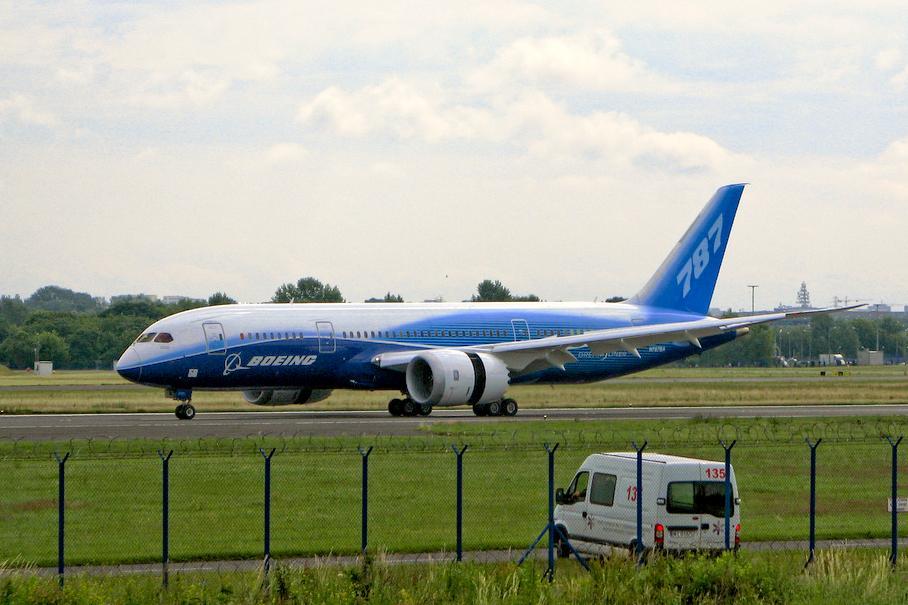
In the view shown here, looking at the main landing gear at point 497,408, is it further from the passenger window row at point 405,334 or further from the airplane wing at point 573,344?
the passenger window row at point 405,334

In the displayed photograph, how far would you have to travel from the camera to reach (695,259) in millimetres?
60656

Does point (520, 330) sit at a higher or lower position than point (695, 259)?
lower

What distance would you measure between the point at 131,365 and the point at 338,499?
21650 mm

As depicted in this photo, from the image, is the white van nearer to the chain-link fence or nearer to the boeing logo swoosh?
the chain-link fence

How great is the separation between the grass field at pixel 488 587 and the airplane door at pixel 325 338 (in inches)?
1228

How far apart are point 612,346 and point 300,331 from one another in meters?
12.2

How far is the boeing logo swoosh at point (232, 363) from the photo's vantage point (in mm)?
48312

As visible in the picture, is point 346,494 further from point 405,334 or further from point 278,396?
point 278,396

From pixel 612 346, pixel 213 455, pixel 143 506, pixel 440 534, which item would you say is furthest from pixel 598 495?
→ pixel 612 346

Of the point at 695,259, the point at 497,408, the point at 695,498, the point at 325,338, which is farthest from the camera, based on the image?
the point at 695,259

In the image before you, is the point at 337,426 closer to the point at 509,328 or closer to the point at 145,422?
the point at 145,422

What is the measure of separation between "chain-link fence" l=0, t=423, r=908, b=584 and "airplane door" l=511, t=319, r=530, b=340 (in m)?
16.1

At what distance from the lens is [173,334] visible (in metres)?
48.1

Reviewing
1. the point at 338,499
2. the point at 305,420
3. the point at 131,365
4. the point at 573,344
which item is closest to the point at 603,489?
the point at 338,499
